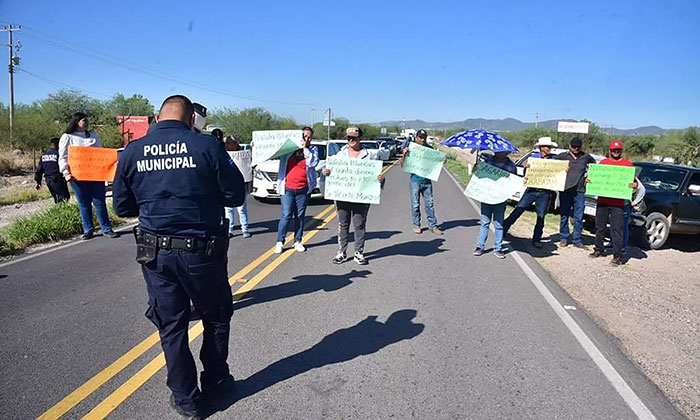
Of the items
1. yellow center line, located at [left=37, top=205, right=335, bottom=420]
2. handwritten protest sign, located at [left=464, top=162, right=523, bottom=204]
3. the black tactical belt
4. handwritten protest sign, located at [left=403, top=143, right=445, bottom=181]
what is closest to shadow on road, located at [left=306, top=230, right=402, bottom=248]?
handwritten protest sign, located at [left=403, top=143, right=445, bottom=181]

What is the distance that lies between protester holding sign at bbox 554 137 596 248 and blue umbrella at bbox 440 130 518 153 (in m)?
1.53

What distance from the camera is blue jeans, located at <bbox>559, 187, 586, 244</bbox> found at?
8273 millimetres

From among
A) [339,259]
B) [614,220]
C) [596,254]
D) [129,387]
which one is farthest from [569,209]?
[129,387]

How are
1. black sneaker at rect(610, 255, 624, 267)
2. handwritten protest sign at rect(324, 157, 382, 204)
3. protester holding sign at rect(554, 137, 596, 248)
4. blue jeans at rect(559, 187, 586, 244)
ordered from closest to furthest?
handwritten protest sign at rect(324, 157, 382, 204)
black sneaker at rect(610, 255, 624, 267)
protester holding sign at rect(554, 137, 596, 248)
blue jeans at rect(559, 187, 586, 244)

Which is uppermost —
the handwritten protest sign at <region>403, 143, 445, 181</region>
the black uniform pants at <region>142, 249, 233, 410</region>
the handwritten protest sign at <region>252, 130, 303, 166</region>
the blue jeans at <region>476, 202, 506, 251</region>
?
the handwritten protest sign at <region>252, 130, 303, 166</region>

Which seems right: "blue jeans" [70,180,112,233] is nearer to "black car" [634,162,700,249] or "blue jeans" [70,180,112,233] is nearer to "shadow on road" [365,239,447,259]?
"shadow on road" [365,239,447,259]

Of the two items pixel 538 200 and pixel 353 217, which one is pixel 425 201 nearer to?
pixel 538 200

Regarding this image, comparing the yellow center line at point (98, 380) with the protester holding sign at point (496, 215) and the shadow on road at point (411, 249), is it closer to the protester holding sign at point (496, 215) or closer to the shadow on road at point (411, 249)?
the shadow on road at point (411, 249)

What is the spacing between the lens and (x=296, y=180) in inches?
Result: 277

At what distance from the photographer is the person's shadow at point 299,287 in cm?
520

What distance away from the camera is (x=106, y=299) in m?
5.11

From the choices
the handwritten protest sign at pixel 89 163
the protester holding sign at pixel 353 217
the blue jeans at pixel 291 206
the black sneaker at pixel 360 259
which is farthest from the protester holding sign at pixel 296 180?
the handwritten protest sign at pixel 89 163

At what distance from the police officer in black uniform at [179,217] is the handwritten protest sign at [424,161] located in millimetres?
5737

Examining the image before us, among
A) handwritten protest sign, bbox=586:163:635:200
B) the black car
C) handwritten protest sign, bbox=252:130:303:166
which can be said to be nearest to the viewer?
handwritten protest sign, bbox=252:130:303:166
